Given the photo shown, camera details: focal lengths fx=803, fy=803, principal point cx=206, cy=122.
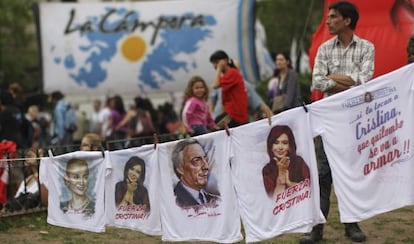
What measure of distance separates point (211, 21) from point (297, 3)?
8314 millimetres

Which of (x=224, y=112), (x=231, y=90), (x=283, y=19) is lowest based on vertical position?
(x=224, y=112)

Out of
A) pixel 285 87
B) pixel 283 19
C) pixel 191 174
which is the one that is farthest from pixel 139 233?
pixel 283 19

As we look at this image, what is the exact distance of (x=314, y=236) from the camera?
707 cm

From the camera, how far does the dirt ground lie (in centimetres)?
727

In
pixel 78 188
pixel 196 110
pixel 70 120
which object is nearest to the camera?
pixel 78 188

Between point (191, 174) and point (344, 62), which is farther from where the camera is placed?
point (344, 62)

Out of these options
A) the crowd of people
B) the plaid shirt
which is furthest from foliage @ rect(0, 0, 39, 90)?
the plaid shirt

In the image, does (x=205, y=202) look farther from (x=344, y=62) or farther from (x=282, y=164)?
(x=344, y=62)

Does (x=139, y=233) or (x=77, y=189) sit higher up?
(x=77, y=189)

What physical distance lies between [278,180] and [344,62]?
1.35m

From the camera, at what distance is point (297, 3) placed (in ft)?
75.1

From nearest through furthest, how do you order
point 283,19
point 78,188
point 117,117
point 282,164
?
point 282,164 < point 78,188 < point 117,117 < point 283,19

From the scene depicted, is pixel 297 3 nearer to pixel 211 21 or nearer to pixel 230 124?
pixel 211 21

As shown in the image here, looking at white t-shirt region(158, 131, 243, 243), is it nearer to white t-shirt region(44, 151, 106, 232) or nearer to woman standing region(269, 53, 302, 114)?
white t-shirt region(44, 151, 106, 232)
